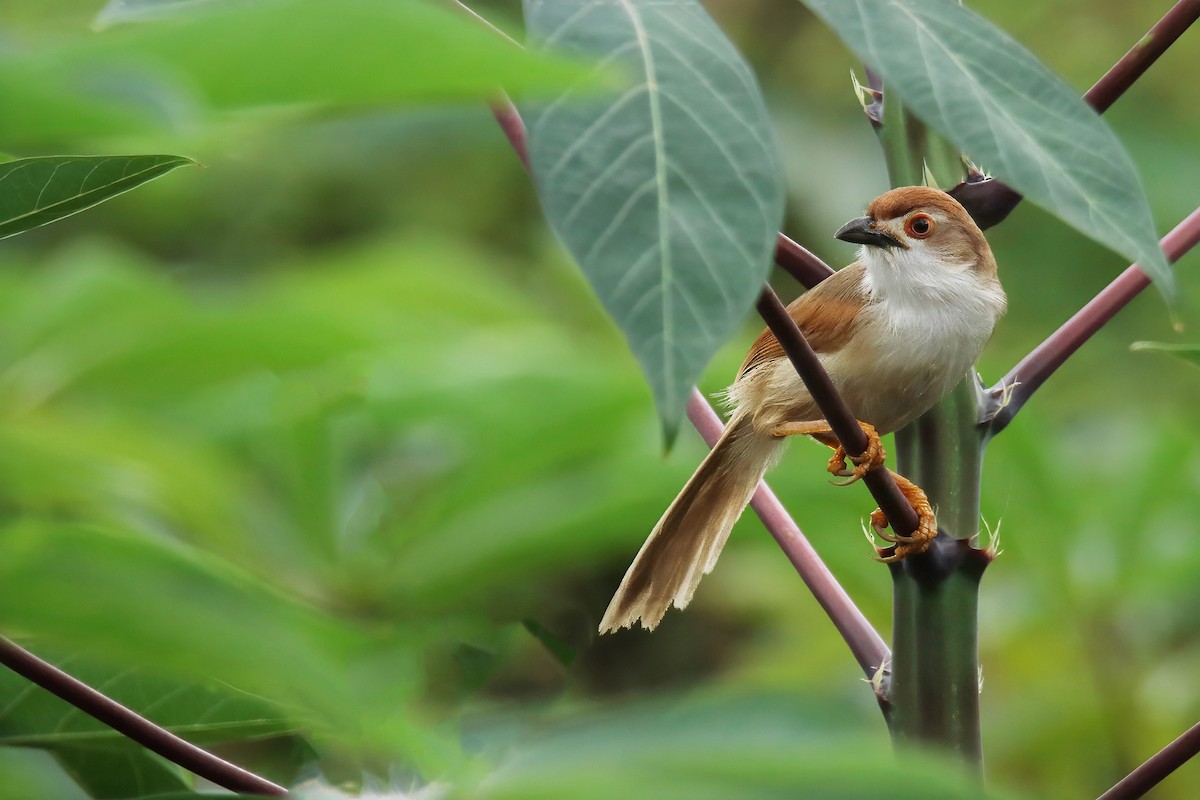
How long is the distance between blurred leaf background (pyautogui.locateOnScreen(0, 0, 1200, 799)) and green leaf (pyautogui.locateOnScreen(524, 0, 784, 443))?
0.11 metres

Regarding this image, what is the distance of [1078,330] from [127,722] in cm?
71

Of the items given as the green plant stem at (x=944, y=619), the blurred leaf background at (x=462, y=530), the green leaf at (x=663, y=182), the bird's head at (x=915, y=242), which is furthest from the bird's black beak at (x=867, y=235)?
the green leaf at (x=663, y=182)

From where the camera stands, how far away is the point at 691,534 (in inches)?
47.4

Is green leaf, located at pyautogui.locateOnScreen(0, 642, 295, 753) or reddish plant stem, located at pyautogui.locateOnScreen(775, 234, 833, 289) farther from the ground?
reddish plant stem, located at pyautogui.locateOnScreen(775, 234, 833, 289)

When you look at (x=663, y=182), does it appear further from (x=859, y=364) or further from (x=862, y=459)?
(x=859, y=364)

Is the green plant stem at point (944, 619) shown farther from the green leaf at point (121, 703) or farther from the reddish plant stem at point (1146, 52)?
the green leaf at point (121, 703)

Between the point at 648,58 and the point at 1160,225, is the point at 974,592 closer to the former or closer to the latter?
the point at 648,58

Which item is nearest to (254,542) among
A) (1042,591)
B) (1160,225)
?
(1042,591)

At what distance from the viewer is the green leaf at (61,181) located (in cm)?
56

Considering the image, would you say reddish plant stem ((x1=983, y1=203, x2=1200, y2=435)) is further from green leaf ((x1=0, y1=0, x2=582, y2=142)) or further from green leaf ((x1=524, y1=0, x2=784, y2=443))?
green leaf ((x1=0, y1=0, x2=582, y2=142))

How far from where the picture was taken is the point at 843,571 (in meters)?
Answer: 1.70

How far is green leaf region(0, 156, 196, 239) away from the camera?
56cm

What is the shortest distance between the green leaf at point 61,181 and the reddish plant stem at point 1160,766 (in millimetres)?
701

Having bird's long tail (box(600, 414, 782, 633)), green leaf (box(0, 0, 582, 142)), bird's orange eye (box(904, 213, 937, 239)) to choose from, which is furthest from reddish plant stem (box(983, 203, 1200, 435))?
green leaf (box(0, 0, 582, 142))
